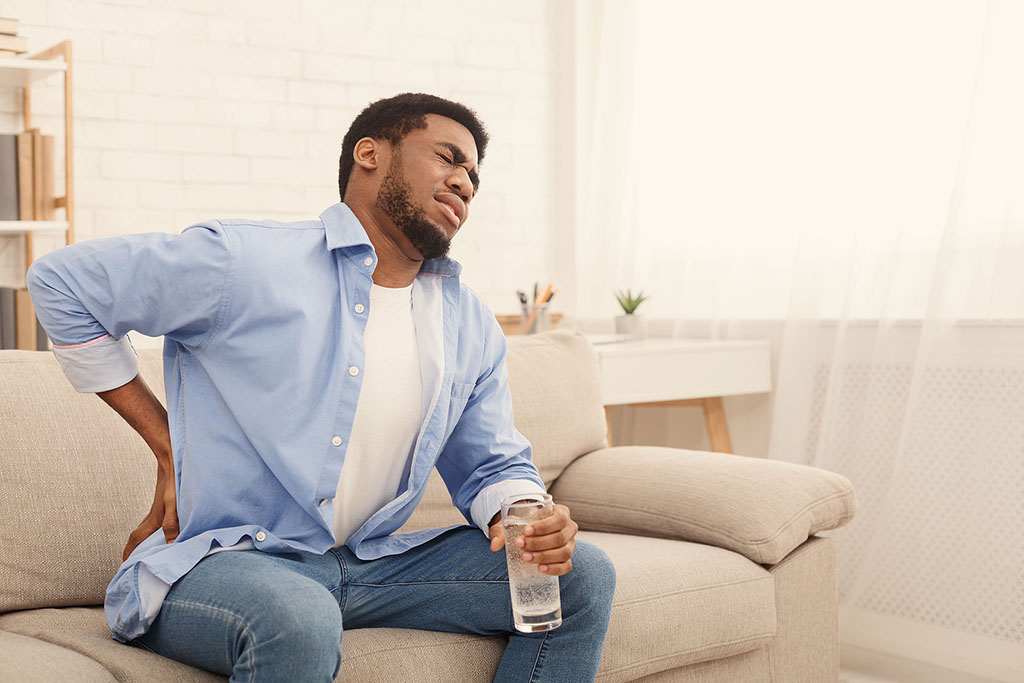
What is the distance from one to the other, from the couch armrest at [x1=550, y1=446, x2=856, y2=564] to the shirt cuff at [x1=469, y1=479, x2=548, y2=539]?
530mm

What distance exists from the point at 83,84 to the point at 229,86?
1.32 feet

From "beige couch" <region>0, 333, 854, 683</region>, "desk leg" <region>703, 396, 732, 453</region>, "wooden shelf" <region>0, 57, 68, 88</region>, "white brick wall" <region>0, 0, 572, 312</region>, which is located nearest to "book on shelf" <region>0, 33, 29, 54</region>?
"wooden shelf" <region>0, 57, 68, 88</region>

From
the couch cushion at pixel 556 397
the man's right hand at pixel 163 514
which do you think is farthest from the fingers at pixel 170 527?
the couch cushion at pixel 556 397

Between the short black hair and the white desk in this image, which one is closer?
the short black hair

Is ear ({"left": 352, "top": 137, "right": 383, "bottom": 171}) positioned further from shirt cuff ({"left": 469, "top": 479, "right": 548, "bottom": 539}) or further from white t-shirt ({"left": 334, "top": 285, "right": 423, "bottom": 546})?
shirt cuff ({"left": 469, "top": 479, "right": 548, "bottom": 539})

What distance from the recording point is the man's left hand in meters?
1.36

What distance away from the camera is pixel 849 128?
272cm

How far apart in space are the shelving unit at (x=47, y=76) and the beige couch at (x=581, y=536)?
105cm

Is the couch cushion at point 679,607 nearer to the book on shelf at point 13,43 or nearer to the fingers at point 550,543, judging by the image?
the fingers at point 550,543

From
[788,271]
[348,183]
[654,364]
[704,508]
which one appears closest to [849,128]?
[788,271]

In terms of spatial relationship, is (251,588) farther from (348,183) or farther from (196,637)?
(348,183)

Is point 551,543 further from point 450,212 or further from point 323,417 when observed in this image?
point 450,212

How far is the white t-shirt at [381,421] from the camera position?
4.93 feet

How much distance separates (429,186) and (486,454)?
1.33 feet
